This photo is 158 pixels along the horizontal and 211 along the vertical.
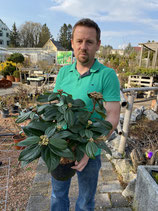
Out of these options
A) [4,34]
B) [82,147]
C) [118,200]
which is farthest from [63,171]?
[4,34]

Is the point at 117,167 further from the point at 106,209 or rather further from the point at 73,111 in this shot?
the point at 73,111

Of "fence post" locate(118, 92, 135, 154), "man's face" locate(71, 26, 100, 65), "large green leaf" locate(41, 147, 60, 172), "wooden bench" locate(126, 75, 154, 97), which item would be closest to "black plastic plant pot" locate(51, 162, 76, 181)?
"large green leaf" locate(41, 147, 60, 172)

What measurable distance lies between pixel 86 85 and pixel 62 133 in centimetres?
46

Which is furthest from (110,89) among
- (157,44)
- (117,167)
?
(157,44)

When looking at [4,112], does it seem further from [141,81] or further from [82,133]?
[141,81]

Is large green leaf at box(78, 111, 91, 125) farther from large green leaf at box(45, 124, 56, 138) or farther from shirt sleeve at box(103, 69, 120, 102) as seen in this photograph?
shirt sleeve at box(103, 69, 120, 102)

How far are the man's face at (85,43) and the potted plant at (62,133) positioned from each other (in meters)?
0.41

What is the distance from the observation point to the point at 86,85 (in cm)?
113

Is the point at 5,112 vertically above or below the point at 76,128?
below

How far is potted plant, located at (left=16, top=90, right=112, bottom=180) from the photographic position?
2.39 feet

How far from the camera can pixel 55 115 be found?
0.88m

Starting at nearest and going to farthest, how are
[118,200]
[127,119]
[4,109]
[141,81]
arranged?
[118,200] < [127,119] < [4,109] < [141,81]

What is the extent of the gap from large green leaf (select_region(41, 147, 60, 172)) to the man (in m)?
0.31

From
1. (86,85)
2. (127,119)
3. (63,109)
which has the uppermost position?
(86,85)
